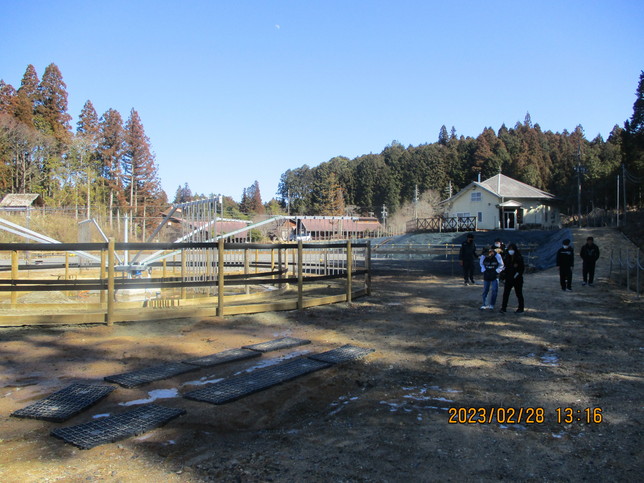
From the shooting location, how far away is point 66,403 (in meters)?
4.81

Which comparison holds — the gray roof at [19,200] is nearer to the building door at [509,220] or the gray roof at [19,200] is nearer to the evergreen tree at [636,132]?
the building door at [509,220]

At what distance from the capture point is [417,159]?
11625 centimetres

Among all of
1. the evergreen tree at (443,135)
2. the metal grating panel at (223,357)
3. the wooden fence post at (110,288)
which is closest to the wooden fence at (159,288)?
the wooden fence post at (110,288)

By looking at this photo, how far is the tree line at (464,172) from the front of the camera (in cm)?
7312

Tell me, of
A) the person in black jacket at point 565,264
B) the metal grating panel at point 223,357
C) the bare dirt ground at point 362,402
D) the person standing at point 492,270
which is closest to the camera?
the bare dirt ground at point 362,402

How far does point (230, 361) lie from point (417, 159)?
114 meters

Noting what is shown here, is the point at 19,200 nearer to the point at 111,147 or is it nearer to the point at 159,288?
the point at 111,147

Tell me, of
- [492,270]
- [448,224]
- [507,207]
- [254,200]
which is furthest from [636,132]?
[254,200]

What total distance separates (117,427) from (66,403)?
96 centimetres

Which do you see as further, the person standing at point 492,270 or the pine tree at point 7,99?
the pine tree at point 7,99

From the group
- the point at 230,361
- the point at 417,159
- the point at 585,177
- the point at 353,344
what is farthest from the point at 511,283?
the point at 417,159

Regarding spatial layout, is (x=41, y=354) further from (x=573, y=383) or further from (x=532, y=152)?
(x=532, y=152)

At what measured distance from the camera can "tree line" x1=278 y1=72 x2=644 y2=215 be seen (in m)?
73.1

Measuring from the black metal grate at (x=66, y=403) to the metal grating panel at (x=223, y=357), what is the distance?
1.24 m
